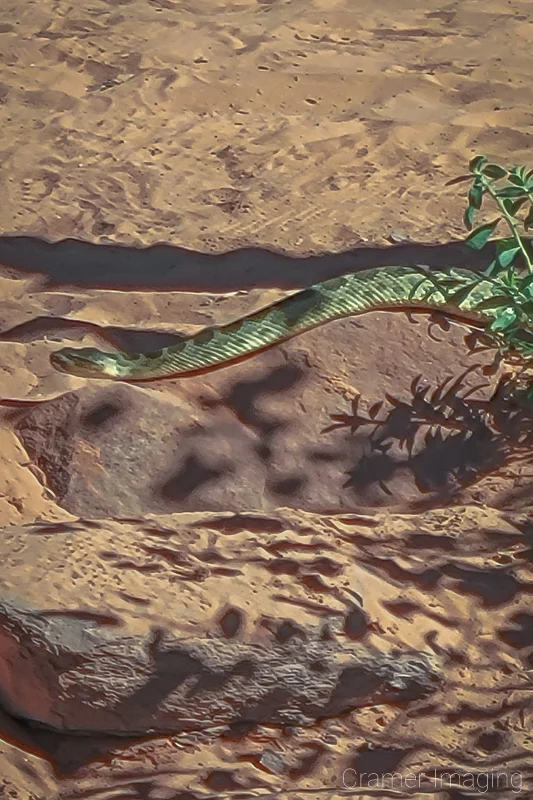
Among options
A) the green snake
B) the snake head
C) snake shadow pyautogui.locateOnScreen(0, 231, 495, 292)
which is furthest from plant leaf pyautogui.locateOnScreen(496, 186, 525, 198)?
the snake head

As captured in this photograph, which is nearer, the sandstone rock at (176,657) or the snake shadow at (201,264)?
the sandstone rock at (176,657)

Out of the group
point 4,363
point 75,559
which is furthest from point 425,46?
point 75,559

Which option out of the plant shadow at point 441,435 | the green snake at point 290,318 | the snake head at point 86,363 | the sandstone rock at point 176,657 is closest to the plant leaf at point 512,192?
the green snake at point 290,318

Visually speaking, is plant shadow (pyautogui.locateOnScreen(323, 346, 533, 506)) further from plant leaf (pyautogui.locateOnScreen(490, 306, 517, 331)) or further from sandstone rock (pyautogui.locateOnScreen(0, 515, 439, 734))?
sandstone rock (pyautogui.locateOnScreen(0, 515, 439, 734))

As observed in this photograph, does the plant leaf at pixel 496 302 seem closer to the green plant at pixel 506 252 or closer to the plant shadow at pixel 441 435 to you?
the green plant at pixel 506 252

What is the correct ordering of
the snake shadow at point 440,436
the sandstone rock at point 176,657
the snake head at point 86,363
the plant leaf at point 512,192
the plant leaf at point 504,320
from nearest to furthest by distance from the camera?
the sandstone rock at point 176,657
the plant leaf at point 512,192
the plant leaf at point 504,320
the snake shadow at point 440,436
the snake head at point 86,363

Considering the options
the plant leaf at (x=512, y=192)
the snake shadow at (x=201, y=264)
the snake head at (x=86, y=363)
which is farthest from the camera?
the snake shadow at (x=201, y=264)
